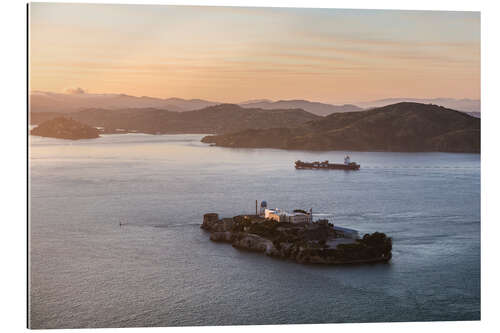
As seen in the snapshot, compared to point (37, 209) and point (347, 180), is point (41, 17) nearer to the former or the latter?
point (37, 209)

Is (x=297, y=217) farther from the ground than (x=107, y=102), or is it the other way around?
(x=107, y=102)

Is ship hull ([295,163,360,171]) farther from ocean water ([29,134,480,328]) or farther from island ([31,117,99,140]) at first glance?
island ([31,117,99,140])

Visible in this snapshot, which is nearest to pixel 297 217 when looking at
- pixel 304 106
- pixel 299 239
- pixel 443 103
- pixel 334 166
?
pixel 299 239

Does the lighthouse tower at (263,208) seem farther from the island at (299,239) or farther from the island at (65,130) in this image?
the island at (65,130)

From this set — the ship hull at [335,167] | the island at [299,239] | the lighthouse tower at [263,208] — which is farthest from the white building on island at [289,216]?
the ship hull at [335,167]

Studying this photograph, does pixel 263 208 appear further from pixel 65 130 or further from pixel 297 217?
pixel 65 130

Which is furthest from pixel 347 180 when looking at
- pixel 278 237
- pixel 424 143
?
pixel 278 237

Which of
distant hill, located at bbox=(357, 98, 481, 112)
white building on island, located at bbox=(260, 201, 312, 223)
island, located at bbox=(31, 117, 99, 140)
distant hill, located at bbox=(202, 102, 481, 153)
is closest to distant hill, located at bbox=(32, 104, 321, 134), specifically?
island, located at bbox=(31, 117, 99, 140)
